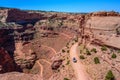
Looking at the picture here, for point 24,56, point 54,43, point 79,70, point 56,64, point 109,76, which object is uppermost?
point 109,76

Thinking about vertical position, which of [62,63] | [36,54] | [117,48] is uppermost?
[117,48]

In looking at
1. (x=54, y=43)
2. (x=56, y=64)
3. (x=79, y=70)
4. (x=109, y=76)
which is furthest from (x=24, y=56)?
(x=109, y=76)

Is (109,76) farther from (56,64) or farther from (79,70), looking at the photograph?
(56,64)

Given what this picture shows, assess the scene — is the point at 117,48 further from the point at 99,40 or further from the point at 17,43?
the point at 17,43

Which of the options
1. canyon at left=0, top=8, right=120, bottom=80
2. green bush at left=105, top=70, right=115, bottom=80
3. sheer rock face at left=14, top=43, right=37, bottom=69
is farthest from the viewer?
sheer rock face at left=14, top=43, right=37, bottom=69

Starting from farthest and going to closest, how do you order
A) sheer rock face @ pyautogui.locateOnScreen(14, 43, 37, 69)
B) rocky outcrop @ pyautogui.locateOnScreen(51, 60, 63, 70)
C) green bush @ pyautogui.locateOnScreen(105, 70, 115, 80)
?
sheer rock face @ pyautogui.locateOnScreen(14, 43, 37, 69), rocky outcrop @ pyautogui.locateOnScreen(51, 60, 63, 70), green bush @ pyautogui.locateOnScreen(105, 70, 115, 80)

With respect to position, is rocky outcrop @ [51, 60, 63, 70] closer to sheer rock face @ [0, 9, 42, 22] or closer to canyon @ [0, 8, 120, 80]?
canyon @ [0, 8, 120, 80]

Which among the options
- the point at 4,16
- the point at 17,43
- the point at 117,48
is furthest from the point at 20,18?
the point at 117,48

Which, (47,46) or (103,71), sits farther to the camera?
(47,46)

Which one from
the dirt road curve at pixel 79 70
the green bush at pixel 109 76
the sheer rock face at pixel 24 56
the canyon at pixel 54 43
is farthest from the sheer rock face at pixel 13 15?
the green bush at pixel 109 76

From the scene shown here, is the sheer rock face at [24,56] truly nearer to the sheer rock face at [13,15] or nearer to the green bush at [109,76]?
the sheer rock face at [13,15]

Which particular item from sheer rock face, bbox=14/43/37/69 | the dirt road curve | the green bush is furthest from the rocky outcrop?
sheer rock face, bbox=14/43/37/69
